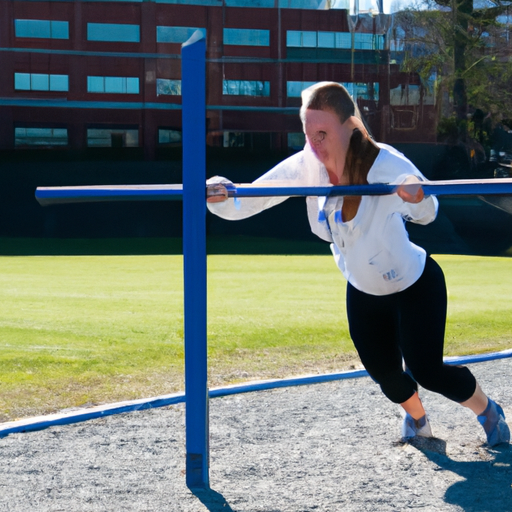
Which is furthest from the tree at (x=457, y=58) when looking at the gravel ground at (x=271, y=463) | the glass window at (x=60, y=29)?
the gravel ground at (x=271, y=463)

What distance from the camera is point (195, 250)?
107 inches

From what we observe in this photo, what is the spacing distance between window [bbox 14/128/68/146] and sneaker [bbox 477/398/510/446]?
20.7 meters

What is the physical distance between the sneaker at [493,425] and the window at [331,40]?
67.6ft

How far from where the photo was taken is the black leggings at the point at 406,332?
287 cm

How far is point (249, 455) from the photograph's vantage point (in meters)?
3.17

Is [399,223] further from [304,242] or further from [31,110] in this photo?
[31,110]

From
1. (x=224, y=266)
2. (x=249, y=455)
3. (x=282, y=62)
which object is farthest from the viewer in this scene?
(x=282, y=62)

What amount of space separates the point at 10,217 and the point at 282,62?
9.38 meters

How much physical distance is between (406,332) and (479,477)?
622 mm

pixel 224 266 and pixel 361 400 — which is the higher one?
pixel 361 400

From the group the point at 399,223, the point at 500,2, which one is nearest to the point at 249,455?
the point at 399,223

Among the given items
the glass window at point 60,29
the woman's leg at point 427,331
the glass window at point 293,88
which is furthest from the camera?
the glass window at point 293,88

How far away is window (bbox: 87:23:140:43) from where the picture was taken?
22938 mm

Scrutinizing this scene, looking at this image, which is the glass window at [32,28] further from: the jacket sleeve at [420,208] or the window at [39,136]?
the jacket sleeve at [420,208]
